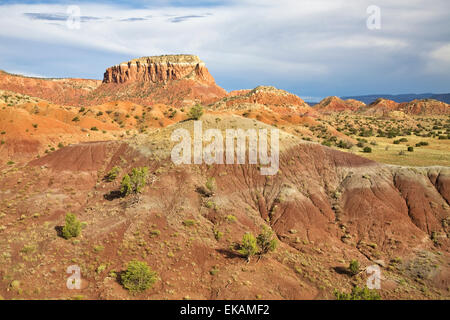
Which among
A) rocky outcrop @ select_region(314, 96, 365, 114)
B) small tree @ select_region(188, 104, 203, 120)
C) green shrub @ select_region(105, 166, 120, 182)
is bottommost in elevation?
green shrub @ select_region(105, 166, 120, 182)

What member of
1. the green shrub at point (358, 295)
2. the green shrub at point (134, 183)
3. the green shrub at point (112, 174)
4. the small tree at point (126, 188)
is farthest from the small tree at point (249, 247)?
the green shrub at point (112, 174)

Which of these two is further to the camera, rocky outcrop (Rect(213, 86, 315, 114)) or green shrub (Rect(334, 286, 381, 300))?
rocky outcrop (Rect(213, 86, 315, 114))

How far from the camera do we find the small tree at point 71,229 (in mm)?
22391

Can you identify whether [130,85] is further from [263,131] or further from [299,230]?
[299,230]

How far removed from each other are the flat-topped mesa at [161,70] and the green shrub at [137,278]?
155611 mm

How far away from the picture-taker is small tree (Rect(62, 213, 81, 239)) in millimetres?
22391

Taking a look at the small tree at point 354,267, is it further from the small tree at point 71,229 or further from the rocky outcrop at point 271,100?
the rocky outcrop at point 271,100

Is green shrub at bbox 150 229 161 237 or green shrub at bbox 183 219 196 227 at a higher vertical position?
green shrub at bbox 183 219 196 227

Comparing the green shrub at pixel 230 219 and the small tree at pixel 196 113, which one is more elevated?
the small tree at pixel 196 113

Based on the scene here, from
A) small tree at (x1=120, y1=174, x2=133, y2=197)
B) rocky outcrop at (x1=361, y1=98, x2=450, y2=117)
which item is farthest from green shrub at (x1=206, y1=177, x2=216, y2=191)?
rocky outcrop at (x1=361, y1=98, x2=450, y2=117)

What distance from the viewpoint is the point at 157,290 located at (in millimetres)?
18172

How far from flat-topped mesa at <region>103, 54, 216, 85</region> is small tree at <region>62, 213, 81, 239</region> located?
150 metres

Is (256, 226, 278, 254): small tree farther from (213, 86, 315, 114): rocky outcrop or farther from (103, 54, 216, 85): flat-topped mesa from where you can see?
(103, 54, 216, 85): flat-topped mesa
